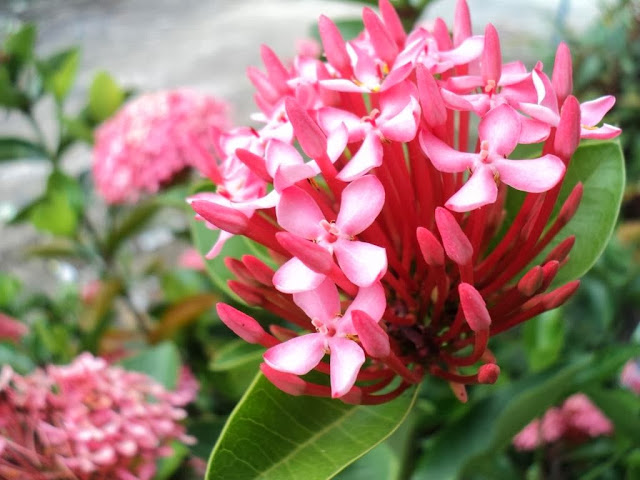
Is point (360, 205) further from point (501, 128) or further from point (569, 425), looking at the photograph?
point (569, 425)

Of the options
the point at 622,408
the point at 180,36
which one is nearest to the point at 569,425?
the point at 622,408

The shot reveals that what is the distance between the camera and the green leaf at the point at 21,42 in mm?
1034

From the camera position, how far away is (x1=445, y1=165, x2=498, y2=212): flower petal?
0.36 metres

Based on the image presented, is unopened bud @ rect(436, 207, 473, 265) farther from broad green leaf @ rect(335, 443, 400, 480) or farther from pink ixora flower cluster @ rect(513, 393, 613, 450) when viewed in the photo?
pink ixora flower cluster @ rect(513, 393, 613, 450)

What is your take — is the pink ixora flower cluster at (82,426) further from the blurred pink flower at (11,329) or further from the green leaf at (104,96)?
the green leaf at (104,96)

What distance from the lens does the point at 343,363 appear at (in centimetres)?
35

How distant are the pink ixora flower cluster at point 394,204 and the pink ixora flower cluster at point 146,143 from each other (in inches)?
26.6

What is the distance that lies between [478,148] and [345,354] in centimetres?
16

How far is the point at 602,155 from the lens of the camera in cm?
50

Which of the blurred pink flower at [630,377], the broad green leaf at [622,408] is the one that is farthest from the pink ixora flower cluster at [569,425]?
the broad green leaf at [622,408]

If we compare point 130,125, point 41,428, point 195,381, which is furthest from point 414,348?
point 130,125

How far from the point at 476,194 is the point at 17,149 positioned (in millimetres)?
983

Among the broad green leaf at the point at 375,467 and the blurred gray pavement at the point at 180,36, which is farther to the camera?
the blurred gray pavement at the point at 180,36

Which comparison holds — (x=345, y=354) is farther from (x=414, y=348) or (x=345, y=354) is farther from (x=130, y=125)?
(x=130, y=125)
